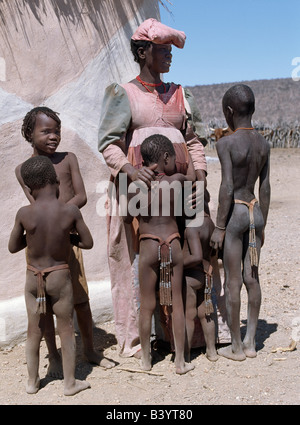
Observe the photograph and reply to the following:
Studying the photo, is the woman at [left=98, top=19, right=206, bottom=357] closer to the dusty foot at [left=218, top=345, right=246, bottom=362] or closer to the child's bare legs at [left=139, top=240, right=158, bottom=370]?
the child's bare legs at [left=139, top=240, right=158, bottom=370]

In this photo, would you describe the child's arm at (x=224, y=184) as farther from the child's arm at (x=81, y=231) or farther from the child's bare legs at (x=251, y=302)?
the child's arm at (x=81, y=231)

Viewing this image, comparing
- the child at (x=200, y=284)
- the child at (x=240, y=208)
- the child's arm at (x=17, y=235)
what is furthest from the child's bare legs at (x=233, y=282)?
the child's arm at (x=17, y=235)

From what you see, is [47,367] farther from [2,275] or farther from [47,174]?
[47,174]

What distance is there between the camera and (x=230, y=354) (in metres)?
3.51

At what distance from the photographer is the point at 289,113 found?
142 ft

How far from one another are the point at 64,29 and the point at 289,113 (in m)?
41.9

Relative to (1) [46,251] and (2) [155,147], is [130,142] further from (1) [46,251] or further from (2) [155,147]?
(1) [46,251]

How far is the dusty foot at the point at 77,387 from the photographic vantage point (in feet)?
9.85

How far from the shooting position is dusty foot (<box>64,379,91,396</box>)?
300cm

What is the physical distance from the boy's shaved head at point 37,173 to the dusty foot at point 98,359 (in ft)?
4.28

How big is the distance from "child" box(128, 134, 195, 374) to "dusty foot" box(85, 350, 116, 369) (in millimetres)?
332

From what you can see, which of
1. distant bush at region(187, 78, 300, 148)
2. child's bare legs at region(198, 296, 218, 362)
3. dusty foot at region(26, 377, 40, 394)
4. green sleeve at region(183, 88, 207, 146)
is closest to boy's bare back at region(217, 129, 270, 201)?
green sleeve at region(183, 88, 207, 146)

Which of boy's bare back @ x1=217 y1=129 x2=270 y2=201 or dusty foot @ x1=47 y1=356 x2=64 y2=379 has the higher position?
boy's bare back @ x1=217 y1=129 x2=270 y2=201

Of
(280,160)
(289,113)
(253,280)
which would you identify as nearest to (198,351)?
(253,280)
